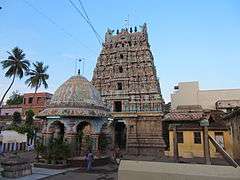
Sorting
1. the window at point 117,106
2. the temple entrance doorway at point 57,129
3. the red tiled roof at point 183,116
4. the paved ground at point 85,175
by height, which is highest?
the window at point 117,106

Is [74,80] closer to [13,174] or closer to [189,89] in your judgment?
[13,174]

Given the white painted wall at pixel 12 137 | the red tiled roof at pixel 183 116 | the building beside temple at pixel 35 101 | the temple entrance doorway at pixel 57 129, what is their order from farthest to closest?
the building beside temple at pixel 35 101 < the red tiled roof at pixel 183 116 < the white painted wall at pixel 12 137 < the temple entrance doorway at pixel 57 129

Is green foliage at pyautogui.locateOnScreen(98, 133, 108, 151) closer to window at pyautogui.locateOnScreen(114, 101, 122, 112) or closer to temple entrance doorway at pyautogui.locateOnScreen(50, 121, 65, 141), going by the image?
temple entrance doorway at pyautogui.locateOnScreen(50, 121, 65, 141)

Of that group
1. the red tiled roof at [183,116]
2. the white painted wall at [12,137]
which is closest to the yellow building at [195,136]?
the red tiled roof at [183,116]

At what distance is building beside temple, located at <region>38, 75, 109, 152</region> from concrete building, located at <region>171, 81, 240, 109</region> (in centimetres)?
2099

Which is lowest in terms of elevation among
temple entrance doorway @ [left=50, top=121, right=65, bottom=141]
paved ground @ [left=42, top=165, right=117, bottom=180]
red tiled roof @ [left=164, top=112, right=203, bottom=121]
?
paved ground @ [left=42, top=165, right=117, bottom=180]

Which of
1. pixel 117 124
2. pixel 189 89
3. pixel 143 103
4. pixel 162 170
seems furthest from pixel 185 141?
pixel 162 170

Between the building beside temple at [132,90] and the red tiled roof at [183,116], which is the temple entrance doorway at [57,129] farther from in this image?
the red tiled roof at [183,116]

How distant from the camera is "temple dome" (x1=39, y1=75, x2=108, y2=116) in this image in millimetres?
19375

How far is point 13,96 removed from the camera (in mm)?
69000

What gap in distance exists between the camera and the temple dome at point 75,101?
19375mm

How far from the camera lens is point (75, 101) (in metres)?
20.1

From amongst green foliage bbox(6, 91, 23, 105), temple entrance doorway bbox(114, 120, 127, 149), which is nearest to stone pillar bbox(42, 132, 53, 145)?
temple entrance doorway bbox(114, 120, 127, 149)

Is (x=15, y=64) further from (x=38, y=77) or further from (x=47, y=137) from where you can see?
(x=47, y=137)
